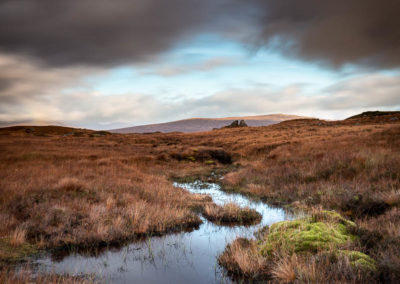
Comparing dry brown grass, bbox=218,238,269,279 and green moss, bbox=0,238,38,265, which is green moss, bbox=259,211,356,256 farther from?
green moss, bbox=0,238,38,265

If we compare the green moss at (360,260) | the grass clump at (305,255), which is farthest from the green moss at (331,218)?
the green moss at (360,260)

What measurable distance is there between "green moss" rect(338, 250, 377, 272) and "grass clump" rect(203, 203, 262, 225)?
12.6ft

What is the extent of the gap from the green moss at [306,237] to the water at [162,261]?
3.75 ft

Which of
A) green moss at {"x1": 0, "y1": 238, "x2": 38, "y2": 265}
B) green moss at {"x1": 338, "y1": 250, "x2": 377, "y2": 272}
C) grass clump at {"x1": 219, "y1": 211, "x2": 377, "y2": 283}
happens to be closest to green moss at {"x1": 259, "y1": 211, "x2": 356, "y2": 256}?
grass clump at {"x1": 219, "y1": 211, "x2": 377, "y2": 283}

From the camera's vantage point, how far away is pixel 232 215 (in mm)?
8531

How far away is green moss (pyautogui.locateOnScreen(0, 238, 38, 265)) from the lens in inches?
209

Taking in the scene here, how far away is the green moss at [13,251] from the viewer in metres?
5.31

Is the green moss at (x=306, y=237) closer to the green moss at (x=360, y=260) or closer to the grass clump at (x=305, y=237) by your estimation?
the grass clump at (x=305, y=237)

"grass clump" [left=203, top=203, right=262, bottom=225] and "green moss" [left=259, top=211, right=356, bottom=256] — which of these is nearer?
"green moss" [left=259, top=211, right=356, bottom=256]

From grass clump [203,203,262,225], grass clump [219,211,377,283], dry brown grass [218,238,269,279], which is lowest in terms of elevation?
grass clump [203,203,262,225]

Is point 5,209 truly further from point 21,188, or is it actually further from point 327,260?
point 327,260

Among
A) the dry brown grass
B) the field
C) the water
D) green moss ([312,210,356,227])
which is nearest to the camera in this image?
the field

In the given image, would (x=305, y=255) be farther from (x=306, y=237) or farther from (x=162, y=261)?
(x=162, y=261)

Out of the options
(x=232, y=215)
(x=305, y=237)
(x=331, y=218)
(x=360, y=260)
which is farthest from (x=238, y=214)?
(x=360, y=260)
